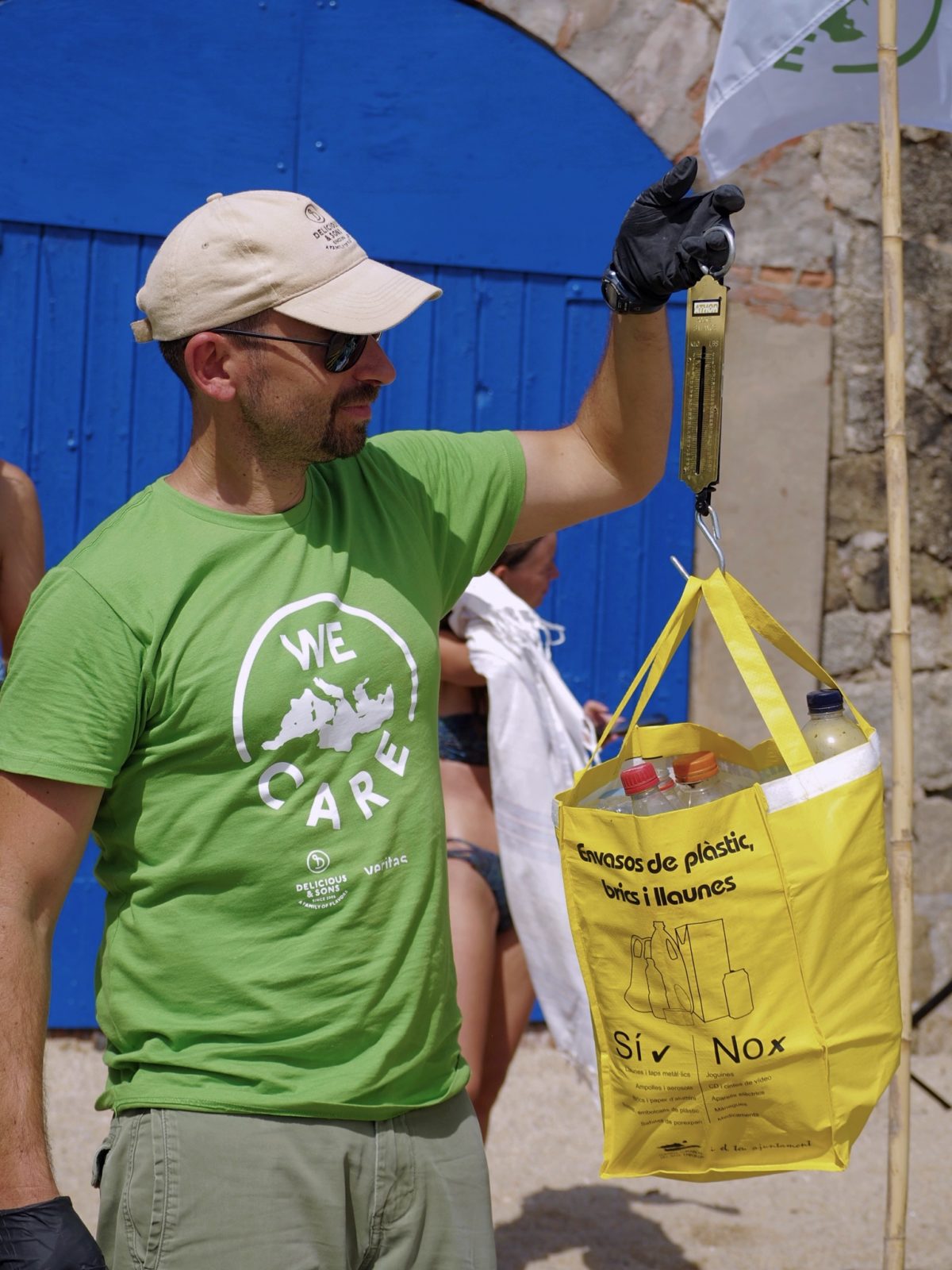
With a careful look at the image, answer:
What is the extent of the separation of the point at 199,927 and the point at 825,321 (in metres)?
3.56

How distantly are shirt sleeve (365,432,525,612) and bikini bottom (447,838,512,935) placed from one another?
1275 millimetres

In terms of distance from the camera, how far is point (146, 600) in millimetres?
1747

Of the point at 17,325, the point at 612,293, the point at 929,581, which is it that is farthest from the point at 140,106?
the point at 929,581

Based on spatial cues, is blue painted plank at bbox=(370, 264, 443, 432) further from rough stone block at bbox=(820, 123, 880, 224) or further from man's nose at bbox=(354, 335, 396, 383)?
man's nose at bbox=(354, 335, 396, 383)

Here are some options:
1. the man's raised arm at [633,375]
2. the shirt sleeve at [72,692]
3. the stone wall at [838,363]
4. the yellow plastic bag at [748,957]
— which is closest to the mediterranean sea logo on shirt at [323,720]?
the shirt sleeve at [72,692]

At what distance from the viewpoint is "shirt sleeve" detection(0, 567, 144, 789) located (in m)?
1.68

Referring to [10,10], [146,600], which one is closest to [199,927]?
[146,600]

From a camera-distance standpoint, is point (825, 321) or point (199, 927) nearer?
point (199, 927)

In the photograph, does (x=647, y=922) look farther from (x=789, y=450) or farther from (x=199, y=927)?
(x=789, y=450)

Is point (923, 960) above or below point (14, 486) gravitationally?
below

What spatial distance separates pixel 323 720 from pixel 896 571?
1030 millimetres

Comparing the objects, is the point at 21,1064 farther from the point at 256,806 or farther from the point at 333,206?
the point at 333,206

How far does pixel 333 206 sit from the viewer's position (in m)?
4.39

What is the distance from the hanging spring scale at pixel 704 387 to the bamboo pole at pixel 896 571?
532 mm
